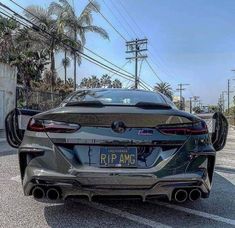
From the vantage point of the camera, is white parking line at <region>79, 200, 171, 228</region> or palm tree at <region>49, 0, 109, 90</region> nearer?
white parking line at <region>79, 200, 171, 228</region>

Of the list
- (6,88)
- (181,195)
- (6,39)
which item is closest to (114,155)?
(181,195)

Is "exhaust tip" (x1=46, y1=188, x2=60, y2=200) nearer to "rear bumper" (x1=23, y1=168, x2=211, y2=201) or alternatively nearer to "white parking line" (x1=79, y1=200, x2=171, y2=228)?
"rear bumper" (x1=23, y1=168, x2=211, y2=201)

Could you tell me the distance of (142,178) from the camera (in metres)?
4.04

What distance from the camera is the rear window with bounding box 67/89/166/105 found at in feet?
16.9

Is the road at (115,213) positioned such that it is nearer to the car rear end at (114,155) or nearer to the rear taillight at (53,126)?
the car rear end at (114,155)

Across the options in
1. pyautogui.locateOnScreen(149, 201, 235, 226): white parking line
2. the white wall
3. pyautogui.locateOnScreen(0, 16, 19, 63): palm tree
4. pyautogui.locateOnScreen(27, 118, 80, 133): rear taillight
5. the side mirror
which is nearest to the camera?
pyautogui.locateOnScreen(27, 118, 80, 133): rear taillight

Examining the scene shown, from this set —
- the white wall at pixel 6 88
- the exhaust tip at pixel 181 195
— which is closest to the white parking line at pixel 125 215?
the exhaust tip at pixel 181 195

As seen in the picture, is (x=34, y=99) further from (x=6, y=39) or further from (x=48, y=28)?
(x=6, y=39)

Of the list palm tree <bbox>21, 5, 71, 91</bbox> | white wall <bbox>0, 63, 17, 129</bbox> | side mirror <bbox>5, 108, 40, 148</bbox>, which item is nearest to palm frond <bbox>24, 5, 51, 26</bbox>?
palm tree <bbox>21, 5, 71, 91</bbox>

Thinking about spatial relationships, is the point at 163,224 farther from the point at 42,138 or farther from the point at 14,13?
the point at 14,13

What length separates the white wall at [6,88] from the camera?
22.6 metres

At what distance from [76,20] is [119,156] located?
2913cm

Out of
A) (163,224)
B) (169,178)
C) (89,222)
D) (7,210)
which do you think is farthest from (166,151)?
(7,210)

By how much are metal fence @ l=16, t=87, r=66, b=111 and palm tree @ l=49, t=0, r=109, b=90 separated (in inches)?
190
